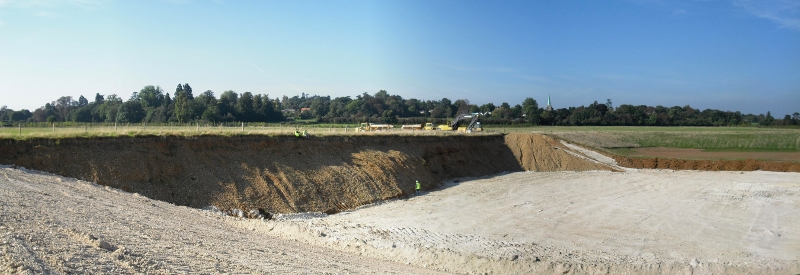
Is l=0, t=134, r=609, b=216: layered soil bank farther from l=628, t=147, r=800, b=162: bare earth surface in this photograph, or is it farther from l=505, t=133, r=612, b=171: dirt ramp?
l=628, t=147, r=800, b=162: bare earth surface

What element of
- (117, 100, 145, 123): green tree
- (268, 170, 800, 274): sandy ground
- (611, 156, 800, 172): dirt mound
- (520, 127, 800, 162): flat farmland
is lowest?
(268, 170, 800, 274): sandy ground

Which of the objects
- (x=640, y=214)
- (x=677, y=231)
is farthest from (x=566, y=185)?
(x=677, y=231)

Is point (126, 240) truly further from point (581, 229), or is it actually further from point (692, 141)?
point (692, 141)

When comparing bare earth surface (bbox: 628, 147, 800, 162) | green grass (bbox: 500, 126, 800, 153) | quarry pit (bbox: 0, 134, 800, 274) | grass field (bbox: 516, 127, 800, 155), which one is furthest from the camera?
green grass (bbox: 500, 126, 800, 153)

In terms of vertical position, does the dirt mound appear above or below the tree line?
below

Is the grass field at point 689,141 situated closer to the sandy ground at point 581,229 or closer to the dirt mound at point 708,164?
the dirt mound at point 708,164

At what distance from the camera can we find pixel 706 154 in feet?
164

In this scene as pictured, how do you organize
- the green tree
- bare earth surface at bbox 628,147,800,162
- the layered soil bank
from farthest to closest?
1. the green tree
2. bare earth surface at bbox 628,147,800,162
3. the layered soil bank

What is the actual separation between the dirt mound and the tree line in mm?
17557

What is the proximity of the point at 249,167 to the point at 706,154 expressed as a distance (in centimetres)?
4296

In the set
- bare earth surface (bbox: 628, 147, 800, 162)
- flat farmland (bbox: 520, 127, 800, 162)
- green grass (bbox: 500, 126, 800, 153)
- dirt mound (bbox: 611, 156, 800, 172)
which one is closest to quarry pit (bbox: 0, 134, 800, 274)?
dirt mound (bbox: 611, 156, 800, 172)

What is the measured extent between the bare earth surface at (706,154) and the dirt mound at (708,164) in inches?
114

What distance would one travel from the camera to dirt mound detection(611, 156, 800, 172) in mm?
41656

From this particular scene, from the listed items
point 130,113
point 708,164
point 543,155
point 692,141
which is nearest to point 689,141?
point 692,141
